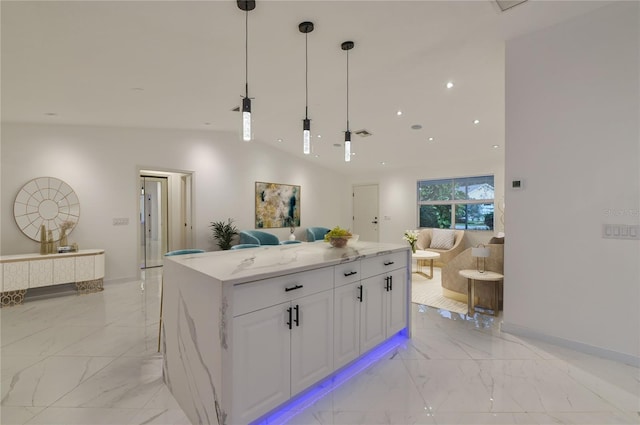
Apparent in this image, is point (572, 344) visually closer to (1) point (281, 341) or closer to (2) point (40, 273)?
(1) point (281, 341)

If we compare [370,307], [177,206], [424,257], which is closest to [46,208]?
[177,206]

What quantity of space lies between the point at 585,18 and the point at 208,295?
3.72m

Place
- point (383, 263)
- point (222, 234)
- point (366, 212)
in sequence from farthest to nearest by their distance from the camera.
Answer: point (366, 212), point (222, 234), point (383, 263)

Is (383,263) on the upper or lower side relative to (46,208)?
lower

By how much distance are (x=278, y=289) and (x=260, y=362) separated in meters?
0.39

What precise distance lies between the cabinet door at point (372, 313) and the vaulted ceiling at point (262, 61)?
2.23m

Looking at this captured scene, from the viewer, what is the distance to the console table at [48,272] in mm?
3828

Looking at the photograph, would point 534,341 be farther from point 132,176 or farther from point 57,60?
point 132,176

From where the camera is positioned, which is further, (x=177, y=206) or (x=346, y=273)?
(x=177, y=206)

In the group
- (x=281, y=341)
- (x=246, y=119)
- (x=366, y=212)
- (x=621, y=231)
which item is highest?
(x=246, y=119)

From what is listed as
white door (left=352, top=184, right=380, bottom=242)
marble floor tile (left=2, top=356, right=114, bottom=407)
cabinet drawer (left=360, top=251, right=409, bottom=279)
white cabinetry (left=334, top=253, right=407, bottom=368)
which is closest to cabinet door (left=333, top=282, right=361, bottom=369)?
white cabinetry (left=334, top=253, right=407, bottom=368)

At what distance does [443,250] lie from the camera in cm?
655

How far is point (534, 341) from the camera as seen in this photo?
280 centimetres

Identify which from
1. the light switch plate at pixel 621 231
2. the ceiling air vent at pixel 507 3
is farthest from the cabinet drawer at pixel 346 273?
the ceiling air vent at pixel 507 3
